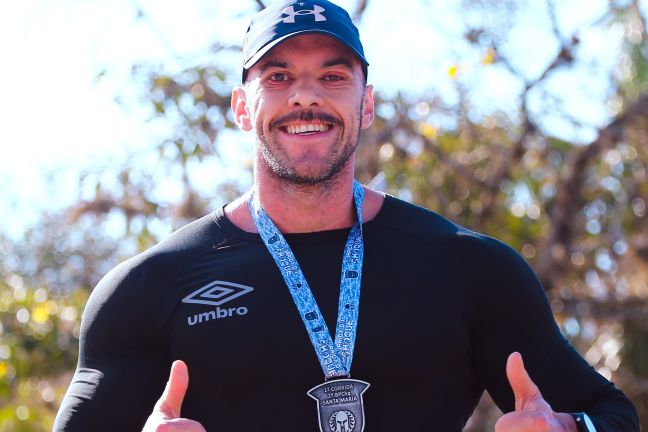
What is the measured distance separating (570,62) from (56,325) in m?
4.81

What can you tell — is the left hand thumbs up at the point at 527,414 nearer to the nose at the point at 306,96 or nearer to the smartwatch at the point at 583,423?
the smartwatch at the point at 583,423

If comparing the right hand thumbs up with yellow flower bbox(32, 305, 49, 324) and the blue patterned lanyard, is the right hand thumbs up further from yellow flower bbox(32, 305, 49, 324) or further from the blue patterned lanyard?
yellow flower bbox(32, 305, 49, 324)

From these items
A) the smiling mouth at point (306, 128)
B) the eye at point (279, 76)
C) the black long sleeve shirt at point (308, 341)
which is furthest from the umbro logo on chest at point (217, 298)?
the eye at point (279, 76)

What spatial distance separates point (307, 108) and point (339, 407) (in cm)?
90

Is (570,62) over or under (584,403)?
over

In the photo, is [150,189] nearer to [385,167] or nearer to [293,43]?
[385,167]

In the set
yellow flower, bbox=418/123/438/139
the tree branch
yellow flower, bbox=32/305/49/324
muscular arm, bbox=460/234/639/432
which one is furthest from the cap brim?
yellow flower, bbox=32/305/49/324

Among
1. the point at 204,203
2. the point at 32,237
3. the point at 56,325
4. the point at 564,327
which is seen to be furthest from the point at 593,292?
the point at 32,237

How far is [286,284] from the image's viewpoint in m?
3.30

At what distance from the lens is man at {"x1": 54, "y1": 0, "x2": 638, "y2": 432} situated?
3.16 metres

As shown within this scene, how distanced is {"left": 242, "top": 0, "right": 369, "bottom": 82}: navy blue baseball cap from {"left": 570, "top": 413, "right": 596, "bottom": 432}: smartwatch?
1.31m

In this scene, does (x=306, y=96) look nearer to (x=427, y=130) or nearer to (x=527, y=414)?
(x=527, y=414)

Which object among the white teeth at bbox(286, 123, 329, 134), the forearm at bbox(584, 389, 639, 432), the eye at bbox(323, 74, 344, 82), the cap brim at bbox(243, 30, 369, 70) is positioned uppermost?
the cap brim at bbox(243, 30, 369, 70)

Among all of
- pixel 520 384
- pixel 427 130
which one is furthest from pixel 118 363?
pixel 427 130
